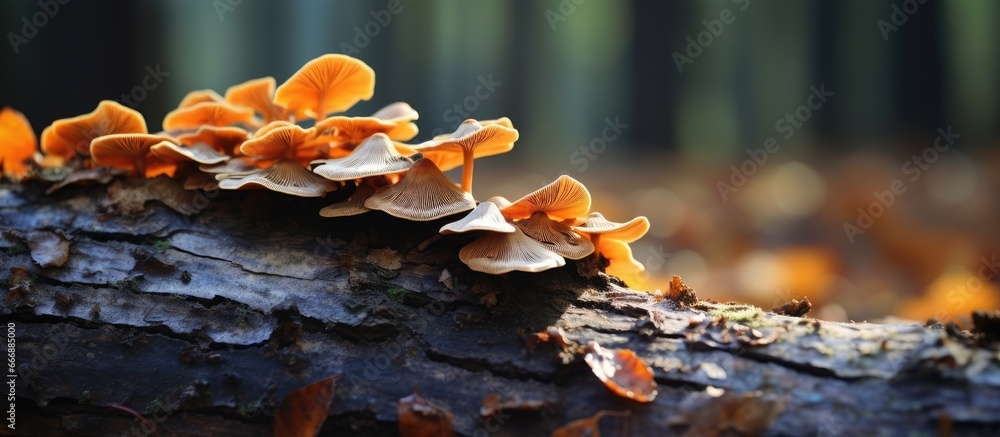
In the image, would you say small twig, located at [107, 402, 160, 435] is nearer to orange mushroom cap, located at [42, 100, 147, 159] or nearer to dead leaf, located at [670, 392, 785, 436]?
orange mushroom cap, located at [42, 100, 147, 159]

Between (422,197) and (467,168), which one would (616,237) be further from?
(422,197)

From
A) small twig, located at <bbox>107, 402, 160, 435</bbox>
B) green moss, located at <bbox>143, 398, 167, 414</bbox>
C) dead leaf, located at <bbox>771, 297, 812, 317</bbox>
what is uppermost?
dead leaf, located at <bbox>771, 297, 812, 317</bbox>

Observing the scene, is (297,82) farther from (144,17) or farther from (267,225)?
(144,17)

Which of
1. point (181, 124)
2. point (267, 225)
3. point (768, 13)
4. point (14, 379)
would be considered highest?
point (768, 13)

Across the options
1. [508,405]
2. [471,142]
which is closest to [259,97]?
[471,142]

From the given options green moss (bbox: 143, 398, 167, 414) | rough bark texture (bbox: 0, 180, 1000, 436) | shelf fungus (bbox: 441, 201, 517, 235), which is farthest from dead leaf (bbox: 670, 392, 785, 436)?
green moss (bbox: 143, 398, 167, 414)

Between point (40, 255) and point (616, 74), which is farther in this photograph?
point (616, 74)

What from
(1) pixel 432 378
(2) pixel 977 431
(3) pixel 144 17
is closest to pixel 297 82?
(1) pixel 432 378
